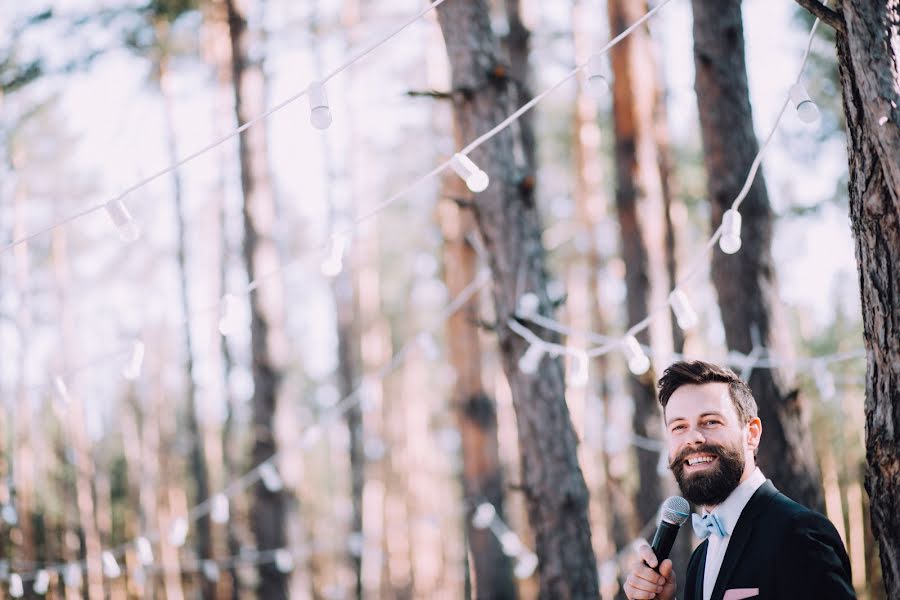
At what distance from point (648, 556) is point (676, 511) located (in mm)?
155

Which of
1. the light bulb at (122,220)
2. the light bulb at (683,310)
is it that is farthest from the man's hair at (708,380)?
the light bulb at (122,220)

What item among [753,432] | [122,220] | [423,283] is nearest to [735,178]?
[753,432]

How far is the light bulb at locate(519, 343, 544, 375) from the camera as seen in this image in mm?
4652

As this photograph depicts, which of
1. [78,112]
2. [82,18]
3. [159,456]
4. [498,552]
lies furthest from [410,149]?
[498,552]

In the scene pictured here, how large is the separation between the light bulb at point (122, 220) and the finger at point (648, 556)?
5.65 feet

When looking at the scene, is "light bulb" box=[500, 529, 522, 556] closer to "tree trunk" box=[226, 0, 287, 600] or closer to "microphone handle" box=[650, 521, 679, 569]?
"tree trunk" box=[226, 0, 287, 600]

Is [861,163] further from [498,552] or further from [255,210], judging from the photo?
[255,210]

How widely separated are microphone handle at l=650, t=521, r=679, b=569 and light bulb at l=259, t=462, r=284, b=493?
5.21 m

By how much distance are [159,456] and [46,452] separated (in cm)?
297

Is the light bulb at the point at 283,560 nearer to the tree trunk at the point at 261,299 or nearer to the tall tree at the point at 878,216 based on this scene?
the tree trunk at the point at 261,299

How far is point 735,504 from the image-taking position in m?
2.26

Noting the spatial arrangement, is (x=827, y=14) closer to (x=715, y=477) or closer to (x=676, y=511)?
(x=715, y=477)

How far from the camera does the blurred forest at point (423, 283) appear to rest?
5.03 m

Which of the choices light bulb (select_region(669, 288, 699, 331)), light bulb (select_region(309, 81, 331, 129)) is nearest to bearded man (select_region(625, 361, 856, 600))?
light bulb (select_region(669, 288, 699, 331))
